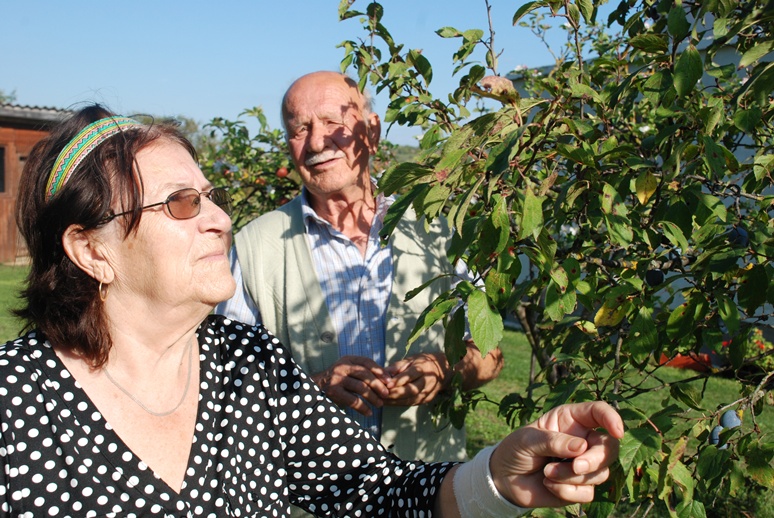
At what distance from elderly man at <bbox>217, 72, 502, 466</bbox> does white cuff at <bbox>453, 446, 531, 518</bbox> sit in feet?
2.67

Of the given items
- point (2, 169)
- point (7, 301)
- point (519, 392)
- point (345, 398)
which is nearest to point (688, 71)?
point (345, 398)

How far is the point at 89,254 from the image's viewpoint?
1.81m

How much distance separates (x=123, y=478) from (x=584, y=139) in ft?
4.49

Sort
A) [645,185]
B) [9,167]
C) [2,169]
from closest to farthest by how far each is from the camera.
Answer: [645,185], [9,167], [2,169]

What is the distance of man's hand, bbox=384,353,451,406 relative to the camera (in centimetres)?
249

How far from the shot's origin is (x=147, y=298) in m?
1.80

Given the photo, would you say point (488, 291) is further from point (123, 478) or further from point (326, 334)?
point (326, 334)

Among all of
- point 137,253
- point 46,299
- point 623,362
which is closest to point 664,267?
point 623,362

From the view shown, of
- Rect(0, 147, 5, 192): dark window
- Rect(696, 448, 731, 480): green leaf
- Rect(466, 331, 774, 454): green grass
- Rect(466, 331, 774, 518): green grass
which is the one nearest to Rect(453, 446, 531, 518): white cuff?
Rect(696, 448, 731, 480): green leaf

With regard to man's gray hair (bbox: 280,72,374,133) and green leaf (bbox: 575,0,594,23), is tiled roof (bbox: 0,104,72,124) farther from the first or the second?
green leaf (bbox: 575,0,594,23)

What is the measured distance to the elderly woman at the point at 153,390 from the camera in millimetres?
1607

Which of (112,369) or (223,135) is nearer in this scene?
(112,369)

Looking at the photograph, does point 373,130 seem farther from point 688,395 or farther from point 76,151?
point 688,395

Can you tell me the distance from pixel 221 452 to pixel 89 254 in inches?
22.8
